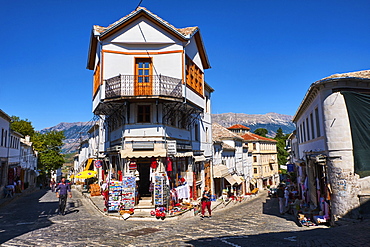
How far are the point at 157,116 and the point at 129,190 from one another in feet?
14.8

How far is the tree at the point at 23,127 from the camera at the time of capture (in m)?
45.3

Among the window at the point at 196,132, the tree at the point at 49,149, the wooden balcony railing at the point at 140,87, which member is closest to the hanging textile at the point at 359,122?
the wooden balcony railing at the point at 140,87

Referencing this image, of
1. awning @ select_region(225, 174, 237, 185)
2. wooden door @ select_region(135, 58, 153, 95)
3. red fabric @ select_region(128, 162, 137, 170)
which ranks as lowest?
awning @ select_region(225, 174, 237, 185)

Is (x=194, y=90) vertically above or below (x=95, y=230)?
above

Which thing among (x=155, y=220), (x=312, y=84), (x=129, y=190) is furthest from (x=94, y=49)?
(x=312, y=84)

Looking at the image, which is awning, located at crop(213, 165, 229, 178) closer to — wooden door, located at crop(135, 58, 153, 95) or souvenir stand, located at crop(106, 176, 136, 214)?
souvenir stand, located at crop(106, 176, 136, 214)

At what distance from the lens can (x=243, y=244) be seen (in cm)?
820

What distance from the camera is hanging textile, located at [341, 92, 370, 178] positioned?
474 inches

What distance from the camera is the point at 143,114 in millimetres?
15977

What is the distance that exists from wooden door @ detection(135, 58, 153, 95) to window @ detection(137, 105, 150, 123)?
114 cm

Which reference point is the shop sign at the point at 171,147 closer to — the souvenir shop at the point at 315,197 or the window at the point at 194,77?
the window at the point at 194,77

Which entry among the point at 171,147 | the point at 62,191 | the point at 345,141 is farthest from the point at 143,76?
the point at 345,141

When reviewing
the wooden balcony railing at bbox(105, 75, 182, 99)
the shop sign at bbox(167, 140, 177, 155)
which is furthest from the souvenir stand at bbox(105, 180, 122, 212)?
the wooden balcony railing at bbox(105, 75, 182, 99)

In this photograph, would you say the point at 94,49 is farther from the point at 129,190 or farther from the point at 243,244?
the point at 243,244
